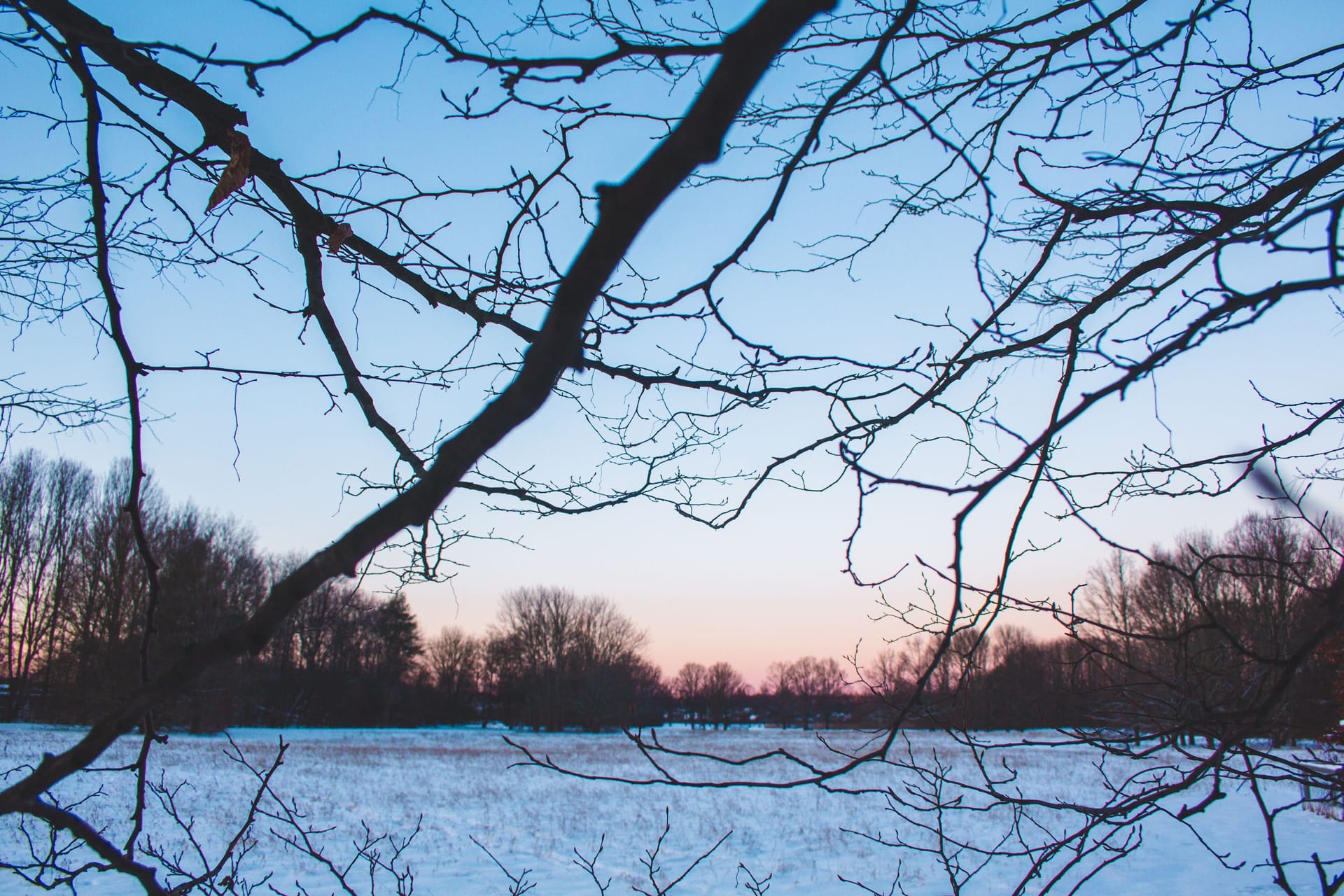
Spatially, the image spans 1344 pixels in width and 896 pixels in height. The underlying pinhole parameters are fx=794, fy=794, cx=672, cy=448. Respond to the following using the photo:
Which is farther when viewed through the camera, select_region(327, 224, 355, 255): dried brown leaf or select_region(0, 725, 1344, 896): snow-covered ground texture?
select_region(0, 725, 1344, 896): snow-covered ground texture

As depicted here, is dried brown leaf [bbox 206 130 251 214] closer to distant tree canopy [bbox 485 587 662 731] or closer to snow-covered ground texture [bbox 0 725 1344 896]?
snow-covered ground texture [bbox 0 725 1344 896]

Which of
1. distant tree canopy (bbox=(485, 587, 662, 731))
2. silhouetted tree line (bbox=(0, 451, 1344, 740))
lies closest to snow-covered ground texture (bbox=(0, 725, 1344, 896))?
silhouetted tree line (bbox=(0, 451, 1344, 740))

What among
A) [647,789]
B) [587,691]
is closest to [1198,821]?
[647,789]

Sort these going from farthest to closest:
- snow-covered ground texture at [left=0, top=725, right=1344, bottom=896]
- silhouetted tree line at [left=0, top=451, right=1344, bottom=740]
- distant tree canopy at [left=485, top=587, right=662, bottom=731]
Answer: distant tree canopy at [left=485, top=587, right=662, bottom=731] < snow-covered ground texture at [left=0, top=725, right=1344, bottom=896] < silhouetted tree line at [left=0, top=451, right=1344, bottom=740]

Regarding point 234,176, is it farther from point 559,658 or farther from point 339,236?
point 559,658

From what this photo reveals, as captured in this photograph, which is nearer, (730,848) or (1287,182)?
(1287,182)

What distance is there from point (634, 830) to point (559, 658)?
129 ft

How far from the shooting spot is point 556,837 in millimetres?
12445

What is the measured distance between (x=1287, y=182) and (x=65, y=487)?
38.9m

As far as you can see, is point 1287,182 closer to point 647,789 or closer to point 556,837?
point 556,837

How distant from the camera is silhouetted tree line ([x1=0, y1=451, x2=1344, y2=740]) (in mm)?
1542

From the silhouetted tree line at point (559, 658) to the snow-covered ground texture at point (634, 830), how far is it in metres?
0.71

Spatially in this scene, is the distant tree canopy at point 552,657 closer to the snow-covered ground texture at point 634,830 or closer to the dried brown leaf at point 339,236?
the snow-covered ground texture at point 634,830

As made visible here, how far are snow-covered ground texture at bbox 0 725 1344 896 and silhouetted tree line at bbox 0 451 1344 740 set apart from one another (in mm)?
713
